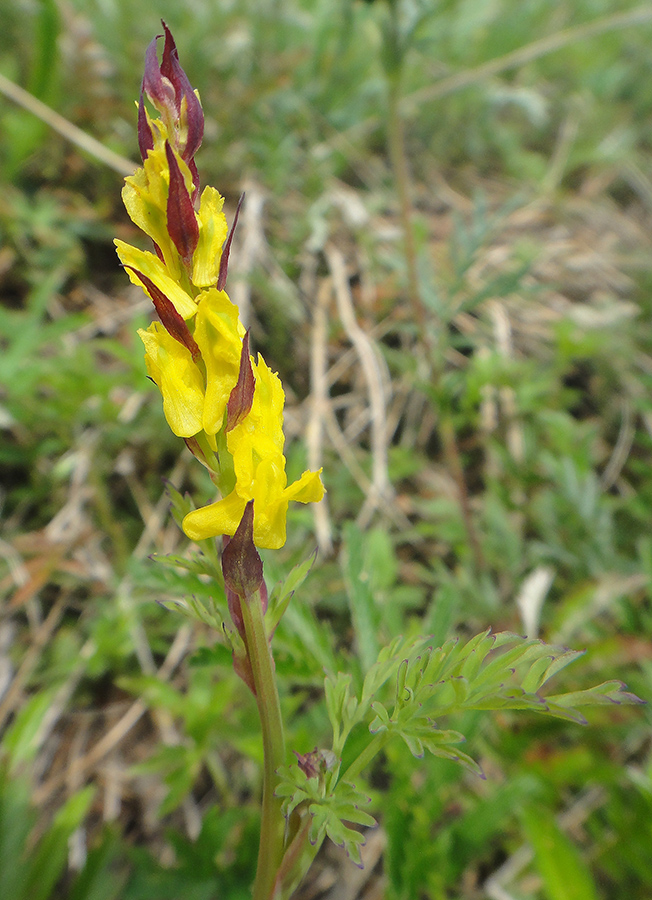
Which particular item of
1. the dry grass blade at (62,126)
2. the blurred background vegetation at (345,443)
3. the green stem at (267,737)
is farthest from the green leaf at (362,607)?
the dry grass blade at (62,126)

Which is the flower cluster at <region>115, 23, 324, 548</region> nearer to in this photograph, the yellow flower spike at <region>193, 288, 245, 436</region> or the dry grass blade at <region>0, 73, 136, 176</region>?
the yellow flower spike at <region>193, 288, 245, 436</region>

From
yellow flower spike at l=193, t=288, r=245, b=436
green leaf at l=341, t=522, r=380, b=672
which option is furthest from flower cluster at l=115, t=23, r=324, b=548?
green leaf at l=341, t=522, r=380, b=672

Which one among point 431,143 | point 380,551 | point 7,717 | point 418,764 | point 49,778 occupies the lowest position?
point 49,778

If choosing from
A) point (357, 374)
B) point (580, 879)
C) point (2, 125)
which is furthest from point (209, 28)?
point (580, 879)

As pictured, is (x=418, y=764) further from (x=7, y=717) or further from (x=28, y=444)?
(x=28, y=444)

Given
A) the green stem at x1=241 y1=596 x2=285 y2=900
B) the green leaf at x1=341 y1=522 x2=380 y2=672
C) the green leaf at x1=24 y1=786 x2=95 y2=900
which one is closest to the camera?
the green stem at x1=241 y1=596 x2=285 y2=900

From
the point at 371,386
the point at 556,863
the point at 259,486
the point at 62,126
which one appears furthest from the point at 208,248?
the point at 62,126

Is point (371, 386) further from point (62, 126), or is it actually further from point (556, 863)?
point (62, 126)
